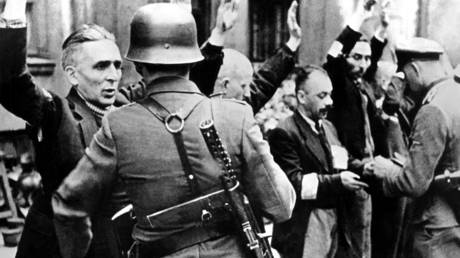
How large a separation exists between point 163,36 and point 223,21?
1238mm

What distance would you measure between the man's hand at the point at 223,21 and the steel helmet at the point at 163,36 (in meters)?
1.01

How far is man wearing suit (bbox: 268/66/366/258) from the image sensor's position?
443 cm

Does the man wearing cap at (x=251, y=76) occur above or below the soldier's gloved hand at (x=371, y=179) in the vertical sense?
above

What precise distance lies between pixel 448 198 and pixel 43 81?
2784 mm

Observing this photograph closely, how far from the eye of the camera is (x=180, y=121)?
2629 mm

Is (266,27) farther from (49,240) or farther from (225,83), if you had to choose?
(49,240)

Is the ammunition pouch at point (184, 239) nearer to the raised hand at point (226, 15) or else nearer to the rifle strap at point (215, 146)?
the rifle strap at point (215, 146)

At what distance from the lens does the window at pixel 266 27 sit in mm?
9555

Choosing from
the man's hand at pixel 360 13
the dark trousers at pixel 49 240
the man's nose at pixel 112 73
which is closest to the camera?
the dark trousers at pixel 49 240

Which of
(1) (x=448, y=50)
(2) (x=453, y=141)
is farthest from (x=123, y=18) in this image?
(1) (x=448, y=50)

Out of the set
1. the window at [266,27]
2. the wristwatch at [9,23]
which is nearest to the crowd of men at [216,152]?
the wristwatch at [9,23]

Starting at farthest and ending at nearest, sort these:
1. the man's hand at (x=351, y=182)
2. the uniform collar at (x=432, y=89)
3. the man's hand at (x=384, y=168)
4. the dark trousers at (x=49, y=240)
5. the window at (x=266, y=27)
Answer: the window at (x=266, y=27) → the man's hand at (x=351, y=182) → the man's hand at (x=384, y=168) → the uniform collar at (x=432, y=89) → the dark trousers at (x=49, y=240)

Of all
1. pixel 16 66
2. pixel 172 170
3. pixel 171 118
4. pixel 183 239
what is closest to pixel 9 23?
pixel 16 66

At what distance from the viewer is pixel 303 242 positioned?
449 cm
